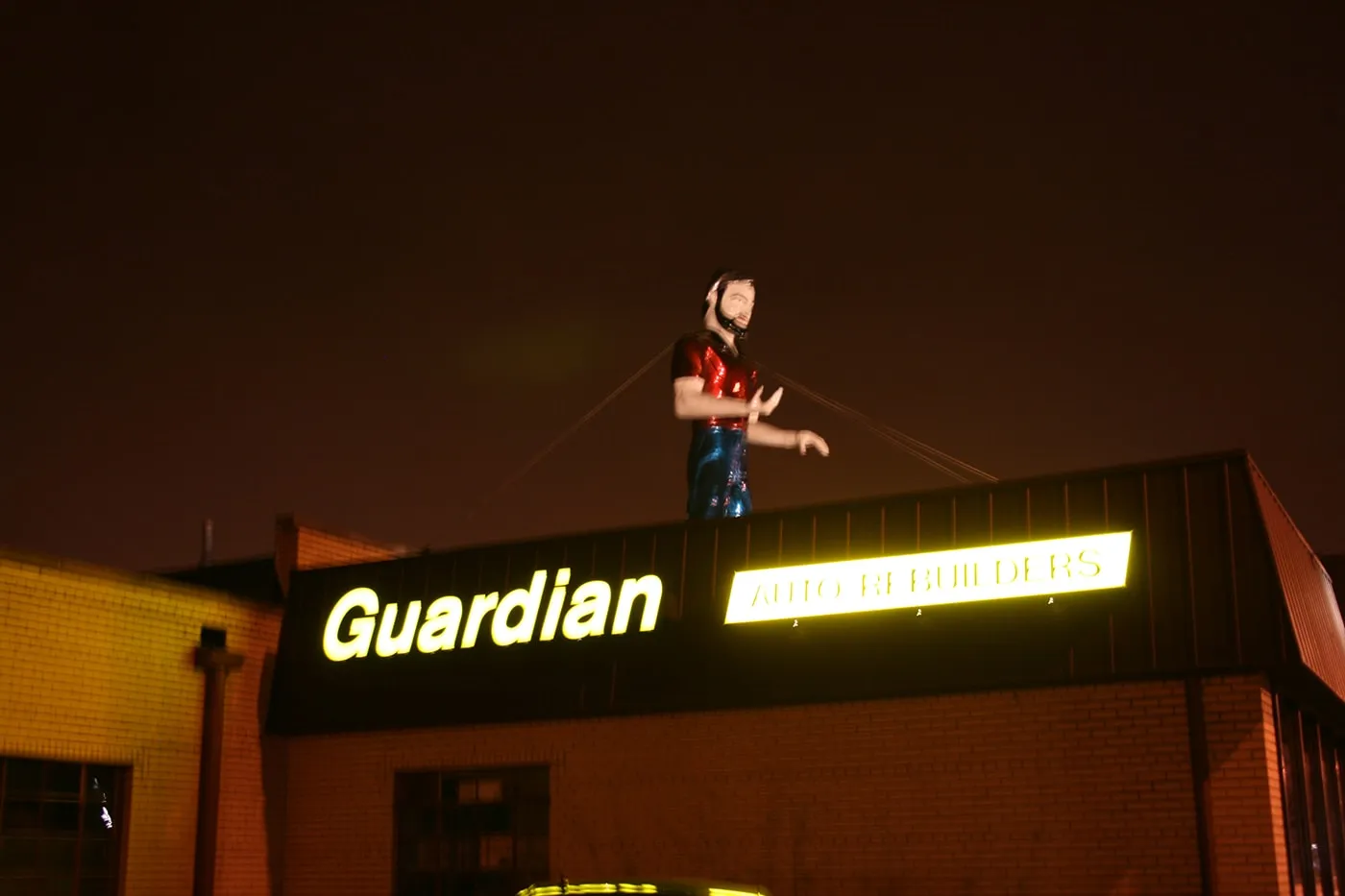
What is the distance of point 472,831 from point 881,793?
5187 mm

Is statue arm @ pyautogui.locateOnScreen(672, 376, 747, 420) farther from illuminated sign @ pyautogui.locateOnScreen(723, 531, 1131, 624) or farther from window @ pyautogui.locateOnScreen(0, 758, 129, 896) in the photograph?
window @ pyautogui.locateOnScreen(0, 758, 129, 896)

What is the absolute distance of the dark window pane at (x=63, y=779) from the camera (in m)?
16.8

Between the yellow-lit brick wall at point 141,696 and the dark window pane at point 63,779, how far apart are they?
187 mm

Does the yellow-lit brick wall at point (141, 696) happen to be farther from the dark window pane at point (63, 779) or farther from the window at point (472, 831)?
the window at point (472, 831)

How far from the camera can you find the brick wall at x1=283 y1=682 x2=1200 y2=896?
45.8ft

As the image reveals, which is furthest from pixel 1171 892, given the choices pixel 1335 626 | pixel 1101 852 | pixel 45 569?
pixel 45 569

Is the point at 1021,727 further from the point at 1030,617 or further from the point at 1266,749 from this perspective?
the point at 1266,749

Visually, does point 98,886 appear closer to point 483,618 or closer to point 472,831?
point 472,831

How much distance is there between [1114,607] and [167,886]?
430 inches

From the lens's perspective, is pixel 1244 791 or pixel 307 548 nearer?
pixel 1244 791

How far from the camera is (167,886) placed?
1772cm

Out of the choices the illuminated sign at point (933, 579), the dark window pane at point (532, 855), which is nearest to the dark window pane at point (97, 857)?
the dark window pane at point (532, 855)

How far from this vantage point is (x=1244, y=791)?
13.5 metres

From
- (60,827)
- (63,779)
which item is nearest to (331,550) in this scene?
(63,779)
